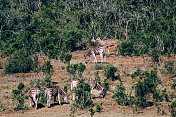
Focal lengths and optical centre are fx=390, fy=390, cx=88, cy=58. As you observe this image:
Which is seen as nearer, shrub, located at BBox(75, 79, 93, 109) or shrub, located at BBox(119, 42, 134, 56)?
shrub, located at BBox(75, 79, 93, 109)

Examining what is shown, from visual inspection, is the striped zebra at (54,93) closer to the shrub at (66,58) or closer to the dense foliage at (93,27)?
the shrub at (66,58)

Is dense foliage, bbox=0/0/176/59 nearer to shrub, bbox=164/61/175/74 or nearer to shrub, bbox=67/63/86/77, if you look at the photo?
shrub, bbox=164/61/175/74

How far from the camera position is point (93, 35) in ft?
108

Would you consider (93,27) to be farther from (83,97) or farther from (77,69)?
(83,97)

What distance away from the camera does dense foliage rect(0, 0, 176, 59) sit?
28875mm

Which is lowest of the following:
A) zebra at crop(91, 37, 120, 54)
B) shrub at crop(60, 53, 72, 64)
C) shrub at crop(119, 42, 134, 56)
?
shrub at crop(60, 53, 72, 64)

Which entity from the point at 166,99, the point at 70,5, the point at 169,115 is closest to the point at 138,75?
the point at 166,99

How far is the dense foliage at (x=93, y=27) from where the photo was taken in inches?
1137

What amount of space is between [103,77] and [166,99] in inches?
213

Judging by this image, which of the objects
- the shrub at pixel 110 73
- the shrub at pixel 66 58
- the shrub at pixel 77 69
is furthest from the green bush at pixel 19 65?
the shrub at pixel 110 73

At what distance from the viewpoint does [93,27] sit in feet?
113

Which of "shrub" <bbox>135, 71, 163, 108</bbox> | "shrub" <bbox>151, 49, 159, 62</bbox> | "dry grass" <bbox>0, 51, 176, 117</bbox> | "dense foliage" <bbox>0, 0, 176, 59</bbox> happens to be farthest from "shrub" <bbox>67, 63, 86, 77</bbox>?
"shrub" <bbox>151, 49, 159, 62</bbox>

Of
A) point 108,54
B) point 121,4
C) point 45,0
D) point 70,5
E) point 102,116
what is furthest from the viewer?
point 45,0

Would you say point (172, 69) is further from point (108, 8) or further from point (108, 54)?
point (108, 8)
